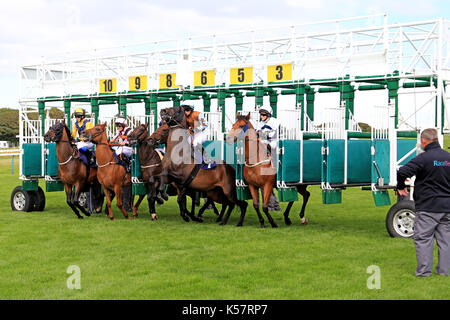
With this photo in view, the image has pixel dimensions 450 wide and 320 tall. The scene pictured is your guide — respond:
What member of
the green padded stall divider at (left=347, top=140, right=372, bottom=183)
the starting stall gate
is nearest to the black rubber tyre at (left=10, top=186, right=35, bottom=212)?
the starting stall gate

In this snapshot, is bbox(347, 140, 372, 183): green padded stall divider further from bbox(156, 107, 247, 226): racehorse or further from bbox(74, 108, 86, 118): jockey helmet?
bbox(74, 108, 86, 118): jockey helmet

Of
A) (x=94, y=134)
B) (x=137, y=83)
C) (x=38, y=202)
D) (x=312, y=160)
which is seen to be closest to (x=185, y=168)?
(x=94, y=134)

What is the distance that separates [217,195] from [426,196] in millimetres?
4942

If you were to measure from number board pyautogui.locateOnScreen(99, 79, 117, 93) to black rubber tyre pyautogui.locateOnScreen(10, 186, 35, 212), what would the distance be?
2.82 metres

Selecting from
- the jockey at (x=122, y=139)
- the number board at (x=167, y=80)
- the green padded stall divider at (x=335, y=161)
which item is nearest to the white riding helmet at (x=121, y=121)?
the jockey at (x=122, y=139)

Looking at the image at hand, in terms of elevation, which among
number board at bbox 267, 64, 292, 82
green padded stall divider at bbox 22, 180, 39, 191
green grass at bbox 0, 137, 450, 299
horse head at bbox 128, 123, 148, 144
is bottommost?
green grass at bbox 0, 137, 450, 299

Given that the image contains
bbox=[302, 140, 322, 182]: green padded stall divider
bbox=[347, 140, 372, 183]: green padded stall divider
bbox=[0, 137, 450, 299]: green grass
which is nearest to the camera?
bbox=[0, 137, 450, 299]: green grass

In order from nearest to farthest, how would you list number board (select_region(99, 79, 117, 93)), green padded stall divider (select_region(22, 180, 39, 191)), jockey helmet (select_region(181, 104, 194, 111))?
jockey helmet (select_region(181, 104, 194, 111)), green padded stall divider (select_region(22, 180, 39, 191)), number board (select_region(99, 79, 117, 93))

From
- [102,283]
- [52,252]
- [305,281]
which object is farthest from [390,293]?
[52,252]

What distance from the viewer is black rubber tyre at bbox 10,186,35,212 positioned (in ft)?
41.9

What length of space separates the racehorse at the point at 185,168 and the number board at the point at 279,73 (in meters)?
1.97

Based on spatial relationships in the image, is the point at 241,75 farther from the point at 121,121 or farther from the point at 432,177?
the point at 432,177

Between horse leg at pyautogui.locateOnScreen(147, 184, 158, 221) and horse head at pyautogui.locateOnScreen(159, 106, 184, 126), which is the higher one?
horse head at pyautogui.locateOnScreen(159, 106, 184, 126)

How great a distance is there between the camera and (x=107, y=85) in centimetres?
1341
